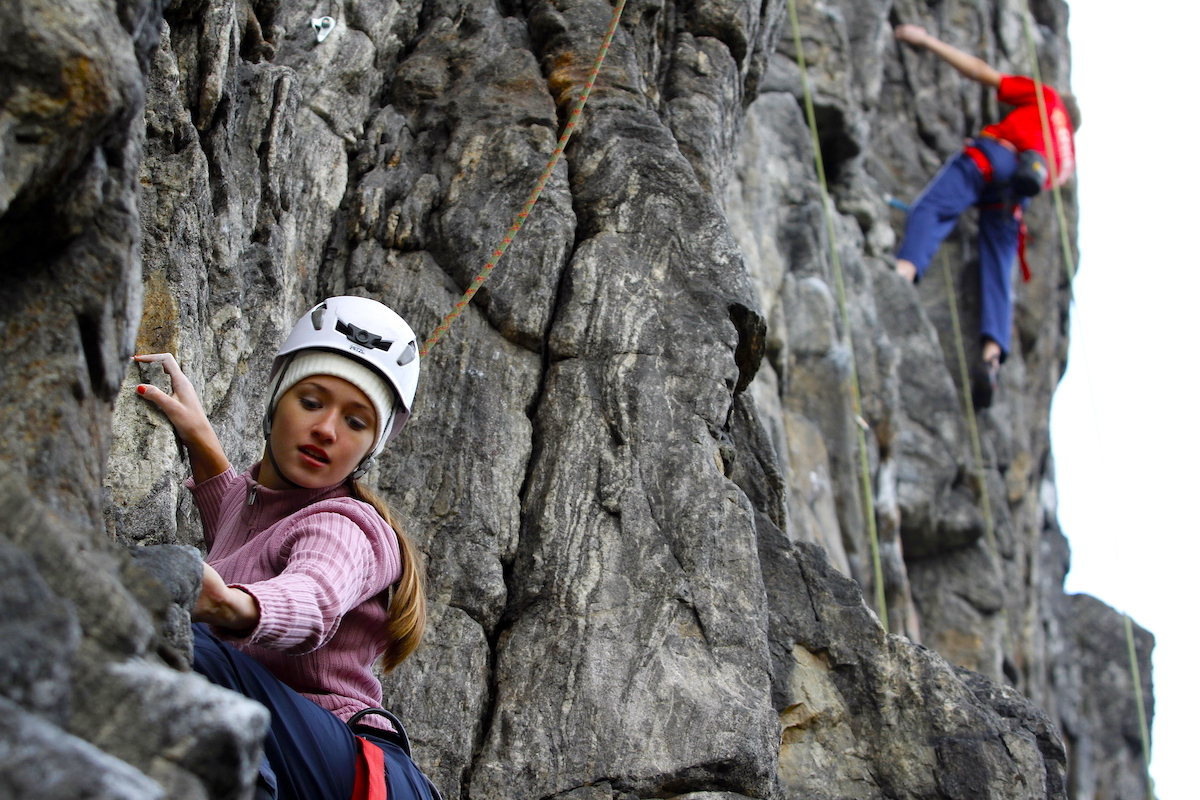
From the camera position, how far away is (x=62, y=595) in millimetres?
2082

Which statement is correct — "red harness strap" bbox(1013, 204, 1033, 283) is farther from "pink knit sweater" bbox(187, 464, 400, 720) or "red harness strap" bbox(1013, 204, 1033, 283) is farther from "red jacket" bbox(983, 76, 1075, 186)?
"pink knit sweater" bbox(187, 464, 400, 720)

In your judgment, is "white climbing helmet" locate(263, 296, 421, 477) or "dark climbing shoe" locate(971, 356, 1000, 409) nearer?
"white climbing helmet" locate(263, 296, 421, 477)

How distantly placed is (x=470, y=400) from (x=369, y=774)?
3030mm

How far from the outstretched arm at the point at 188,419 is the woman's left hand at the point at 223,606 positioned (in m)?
1.63

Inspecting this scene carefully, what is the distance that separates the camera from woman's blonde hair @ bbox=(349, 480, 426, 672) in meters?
3.41

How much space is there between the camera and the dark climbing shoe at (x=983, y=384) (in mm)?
14977

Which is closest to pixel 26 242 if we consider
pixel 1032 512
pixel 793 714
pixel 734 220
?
pixel 793 714

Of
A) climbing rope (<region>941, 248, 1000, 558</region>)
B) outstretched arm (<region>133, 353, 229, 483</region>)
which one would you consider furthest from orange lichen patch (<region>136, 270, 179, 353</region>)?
climbing rope (<region>941, 248, 1000, 558</region>)

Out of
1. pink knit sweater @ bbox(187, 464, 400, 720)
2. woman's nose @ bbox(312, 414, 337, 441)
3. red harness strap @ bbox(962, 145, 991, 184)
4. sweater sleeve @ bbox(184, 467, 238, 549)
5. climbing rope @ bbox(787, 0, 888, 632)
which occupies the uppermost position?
red harness strap @ bbox(962, 145, 991, 184)

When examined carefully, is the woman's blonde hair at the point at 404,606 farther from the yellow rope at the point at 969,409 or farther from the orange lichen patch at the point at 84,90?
the yellow rope at the point at 969,409

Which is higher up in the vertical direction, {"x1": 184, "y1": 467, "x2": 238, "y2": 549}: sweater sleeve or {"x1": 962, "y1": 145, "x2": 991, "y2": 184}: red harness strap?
{"x1": 962, "y1": 145, "x2": 991, "y2": 184}: red harness strap

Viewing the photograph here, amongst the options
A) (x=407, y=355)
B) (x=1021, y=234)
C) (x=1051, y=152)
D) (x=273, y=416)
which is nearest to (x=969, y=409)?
(x=1021, y=234)

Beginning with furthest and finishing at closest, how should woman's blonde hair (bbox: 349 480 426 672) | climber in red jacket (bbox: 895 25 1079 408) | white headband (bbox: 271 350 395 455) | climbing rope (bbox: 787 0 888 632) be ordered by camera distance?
climber in red jacket (bbox: 895 25 1079 408), climbing rope (bbox: 787 0 888 632), white headband (bbox: 271 350 395 455), woman's blonde hair (bbox: 349 480 426 672)

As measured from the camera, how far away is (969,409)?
14773 mm
